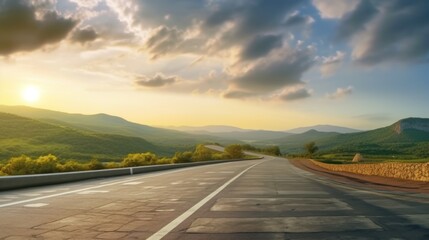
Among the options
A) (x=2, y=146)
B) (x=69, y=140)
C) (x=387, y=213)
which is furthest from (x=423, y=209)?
(x=69, y=140)

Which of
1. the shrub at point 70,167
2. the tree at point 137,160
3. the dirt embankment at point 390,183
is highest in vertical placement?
the tree at point 137,160

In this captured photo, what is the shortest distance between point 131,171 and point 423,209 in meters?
25.5

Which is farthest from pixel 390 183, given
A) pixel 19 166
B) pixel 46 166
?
pixel 19 166

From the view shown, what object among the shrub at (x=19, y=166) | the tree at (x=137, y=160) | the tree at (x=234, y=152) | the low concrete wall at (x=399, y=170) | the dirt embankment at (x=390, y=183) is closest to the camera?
the dirt embankment at (x=390, y=183)

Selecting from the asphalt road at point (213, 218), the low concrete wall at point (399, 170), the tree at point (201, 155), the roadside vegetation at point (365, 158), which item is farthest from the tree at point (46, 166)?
the tree at point (201, 155)

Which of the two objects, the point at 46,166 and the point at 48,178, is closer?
the point at 48,178

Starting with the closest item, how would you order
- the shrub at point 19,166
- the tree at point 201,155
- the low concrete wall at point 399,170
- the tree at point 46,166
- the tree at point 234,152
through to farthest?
1. the low concrete wall at point 399,170
2. the tree at point 46,166
3. the shrub at point 19,166
4. the tree at point 201,155
5. the tree at point 234,152

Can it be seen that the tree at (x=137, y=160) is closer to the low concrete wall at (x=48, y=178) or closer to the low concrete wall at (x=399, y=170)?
the low concrete wall at (x=48, y=178)

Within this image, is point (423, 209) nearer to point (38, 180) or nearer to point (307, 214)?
point (307, 214)

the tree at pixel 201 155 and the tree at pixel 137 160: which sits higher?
the tree at pixel 201 155

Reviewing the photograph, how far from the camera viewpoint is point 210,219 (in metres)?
8.74

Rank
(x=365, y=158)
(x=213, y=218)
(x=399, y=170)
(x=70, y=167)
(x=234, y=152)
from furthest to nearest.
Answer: (x=234, y=152) < (x=365, y=158) < (x=70, y=167) < (x=399, y=170) < (x=213, y=218)

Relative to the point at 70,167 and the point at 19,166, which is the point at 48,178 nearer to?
the point at 19,166

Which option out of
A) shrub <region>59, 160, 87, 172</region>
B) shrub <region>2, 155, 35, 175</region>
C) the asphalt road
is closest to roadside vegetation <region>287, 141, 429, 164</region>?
shrub <region>59, 160, 87, 172</region>
